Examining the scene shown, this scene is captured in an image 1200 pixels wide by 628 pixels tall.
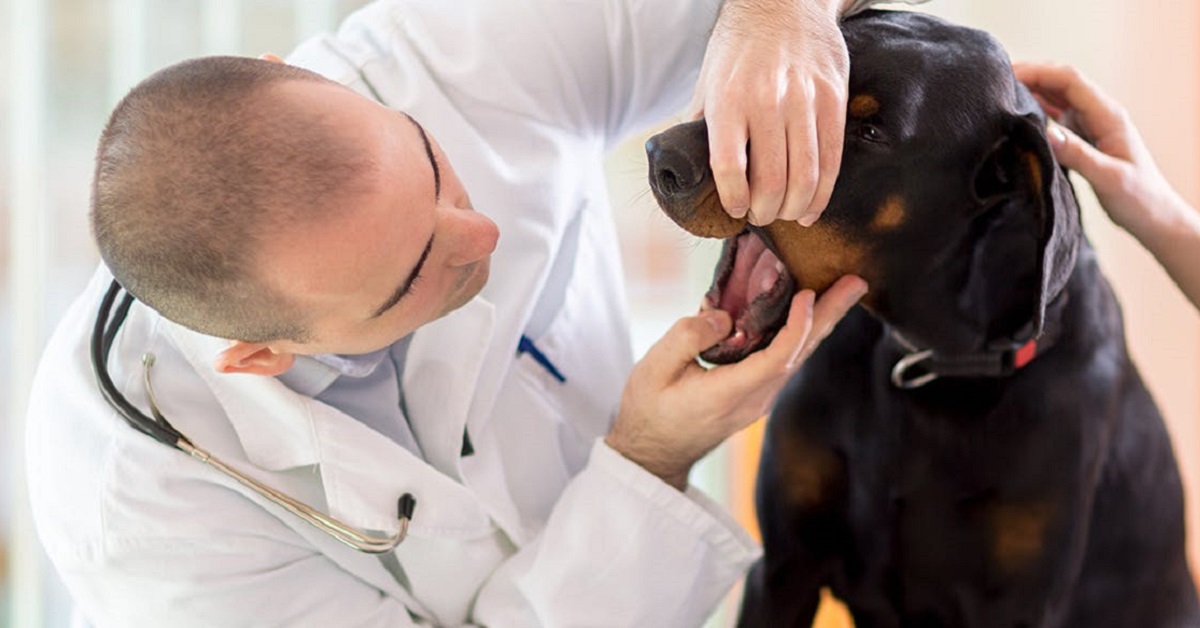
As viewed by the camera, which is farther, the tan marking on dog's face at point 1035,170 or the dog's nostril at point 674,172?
the tan marking on dog's face at point 1035,170

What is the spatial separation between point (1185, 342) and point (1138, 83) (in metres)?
0.56

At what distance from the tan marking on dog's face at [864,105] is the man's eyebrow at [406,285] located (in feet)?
1.38

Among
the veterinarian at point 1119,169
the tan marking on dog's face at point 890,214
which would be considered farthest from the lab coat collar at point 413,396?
the veterinarian at point 1119,169

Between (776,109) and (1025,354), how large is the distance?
0.54 metres

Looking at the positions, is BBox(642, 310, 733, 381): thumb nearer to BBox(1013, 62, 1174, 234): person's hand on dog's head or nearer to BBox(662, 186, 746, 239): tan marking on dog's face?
BBox(662, 186, 746, 239): tan marking on dog's face

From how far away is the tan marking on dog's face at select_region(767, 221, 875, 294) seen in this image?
1.26 m

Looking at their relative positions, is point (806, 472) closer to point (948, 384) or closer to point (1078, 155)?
point (948, 384)

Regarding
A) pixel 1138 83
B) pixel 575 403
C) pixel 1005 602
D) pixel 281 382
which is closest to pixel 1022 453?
pixel 1005 602

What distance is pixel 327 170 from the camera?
112cm

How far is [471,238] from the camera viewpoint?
48.9 inches

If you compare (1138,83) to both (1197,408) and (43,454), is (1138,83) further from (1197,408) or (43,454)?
(43,454)

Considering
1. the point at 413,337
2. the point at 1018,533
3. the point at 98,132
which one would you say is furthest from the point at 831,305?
the point at 98,132

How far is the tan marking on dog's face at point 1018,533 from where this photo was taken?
139cm

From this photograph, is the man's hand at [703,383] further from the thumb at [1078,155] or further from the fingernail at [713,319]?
the thumb at [1078,155]
